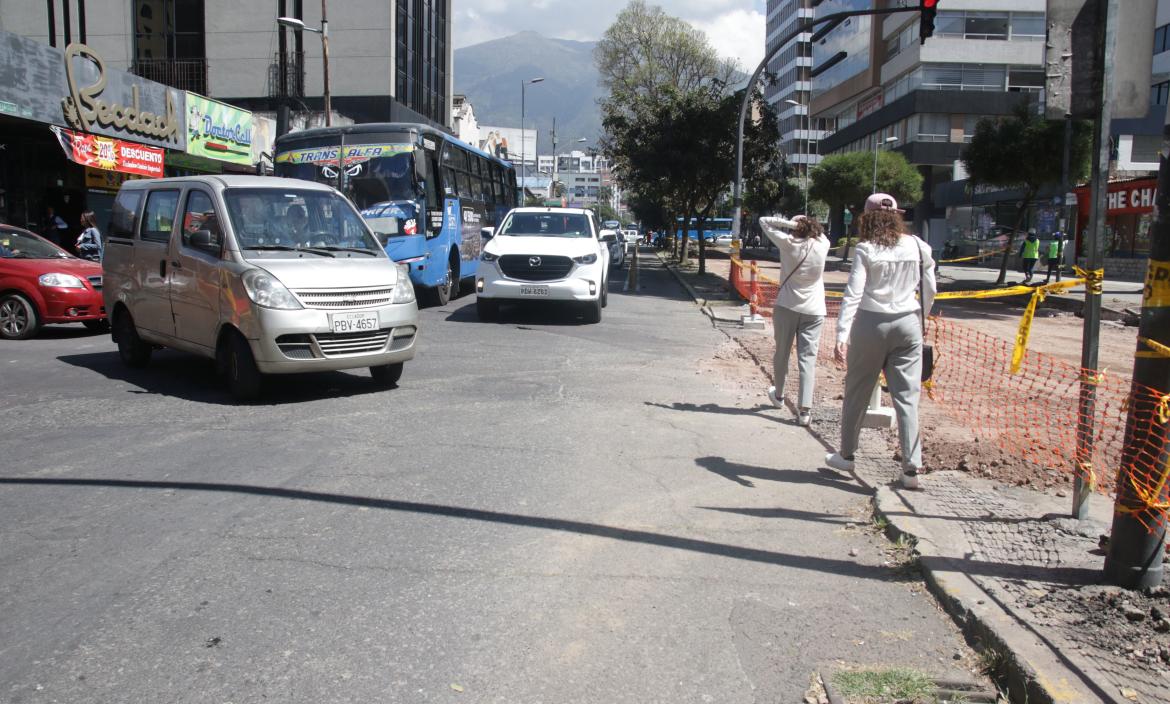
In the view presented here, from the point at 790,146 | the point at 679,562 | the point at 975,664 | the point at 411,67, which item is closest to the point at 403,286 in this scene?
the point at 679,562

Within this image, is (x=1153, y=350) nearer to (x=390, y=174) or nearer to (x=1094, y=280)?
(x=1094, y=280)

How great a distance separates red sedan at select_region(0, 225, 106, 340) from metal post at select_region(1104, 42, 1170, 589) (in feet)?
40.4

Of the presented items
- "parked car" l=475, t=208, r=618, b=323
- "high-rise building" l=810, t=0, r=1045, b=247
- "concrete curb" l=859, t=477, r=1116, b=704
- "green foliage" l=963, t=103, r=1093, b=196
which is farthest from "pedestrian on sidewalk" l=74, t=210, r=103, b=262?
"high-rise building" l=810, t=0, r=1045, b=247

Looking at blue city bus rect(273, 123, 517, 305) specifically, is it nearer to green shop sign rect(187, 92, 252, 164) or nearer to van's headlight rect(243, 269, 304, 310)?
van's headlight rect(243, 269, 304, 310)

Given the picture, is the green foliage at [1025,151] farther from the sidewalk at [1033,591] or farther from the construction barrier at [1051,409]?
the sidewalk at [1033,591]

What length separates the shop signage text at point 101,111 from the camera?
60.2 feet

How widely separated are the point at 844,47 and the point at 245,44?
43.7 metres

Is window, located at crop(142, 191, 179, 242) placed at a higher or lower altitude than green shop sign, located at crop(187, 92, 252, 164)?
lower

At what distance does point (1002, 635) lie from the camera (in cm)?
343

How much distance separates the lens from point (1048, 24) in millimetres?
4902

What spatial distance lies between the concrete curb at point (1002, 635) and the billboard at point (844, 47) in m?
57.6

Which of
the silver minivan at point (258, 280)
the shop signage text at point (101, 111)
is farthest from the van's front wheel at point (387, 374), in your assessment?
the shop signage text at point (101, 111)

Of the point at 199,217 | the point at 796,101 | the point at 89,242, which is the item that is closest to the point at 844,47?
the point at 796,101

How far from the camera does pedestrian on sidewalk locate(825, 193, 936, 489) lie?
213 inches
